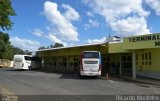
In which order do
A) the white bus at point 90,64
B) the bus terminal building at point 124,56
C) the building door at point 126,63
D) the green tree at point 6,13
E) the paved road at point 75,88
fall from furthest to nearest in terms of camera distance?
the building door at point 126,63 → the white bus at point 90,64 → the bus terminal building at point 124,56 → the paved road at point 75,88 → the green tree at point 6,13

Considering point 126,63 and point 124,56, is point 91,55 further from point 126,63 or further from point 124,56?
point 124,56

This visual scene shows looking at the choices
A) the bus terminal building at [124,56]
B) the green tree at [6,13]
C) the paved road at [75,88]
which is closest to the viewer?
the green tree at [6,13]

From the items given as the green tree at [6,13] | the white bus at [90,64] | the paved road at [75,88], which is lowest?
the paved road at [75,88]

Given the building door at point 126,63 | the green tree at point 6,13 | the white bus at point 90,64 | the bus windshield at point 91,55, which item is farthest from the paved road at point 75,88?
the building door at point 126,63

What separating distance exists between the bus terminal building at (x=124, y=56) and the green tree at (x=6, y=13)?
18790mm

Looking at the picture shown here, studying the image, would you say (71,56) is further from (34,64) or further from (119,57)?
(119,57)

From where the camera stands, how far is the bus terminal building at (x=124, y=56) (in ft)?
126

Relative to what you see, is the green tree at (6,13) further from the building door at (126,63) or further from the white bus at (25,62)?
the white bus at (25,62)

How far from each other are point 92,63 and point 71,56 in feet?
77.1

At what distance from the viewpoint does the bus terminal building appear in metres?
38.3

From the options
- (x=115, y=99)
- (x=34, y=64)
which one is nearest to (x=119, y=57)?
(x=34, y=64)

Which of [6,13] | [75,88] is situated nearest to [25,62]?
[75,88]

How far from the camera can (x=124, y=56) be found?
160 feet

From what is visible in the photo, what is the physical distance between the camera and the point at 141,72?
1683 inches
